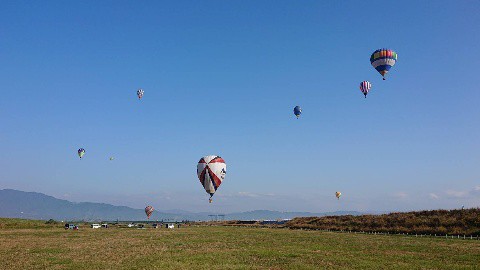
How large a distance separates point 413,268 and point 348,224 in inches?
2348

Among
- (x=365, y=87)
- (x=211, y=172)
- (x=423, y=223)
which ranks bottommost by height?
(x=423, y=223)

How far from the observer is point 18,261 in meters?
26.2

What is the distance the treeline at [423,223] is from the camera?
58.8 metres

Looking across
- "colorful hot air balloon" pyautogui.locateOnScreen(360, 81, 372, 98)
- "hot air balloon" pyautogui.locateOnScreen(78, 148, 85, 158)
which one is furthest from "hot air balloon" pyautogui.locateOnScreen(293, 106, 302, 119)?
"hot air balloon" pyautogui.locateOnScreen(78, 148, 85, 158)

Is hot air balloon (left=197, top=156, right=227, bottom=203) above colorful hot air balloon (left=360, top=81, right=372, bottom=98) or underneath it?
underneath

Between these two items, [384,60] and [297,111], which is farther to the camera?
[297,111]

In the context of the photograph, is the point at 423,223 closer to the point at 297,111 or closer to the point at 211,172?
the point at 211,172

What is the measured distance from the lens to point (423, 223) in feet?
218

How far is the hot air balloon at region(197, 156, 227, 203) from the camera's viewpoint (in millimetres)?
61656

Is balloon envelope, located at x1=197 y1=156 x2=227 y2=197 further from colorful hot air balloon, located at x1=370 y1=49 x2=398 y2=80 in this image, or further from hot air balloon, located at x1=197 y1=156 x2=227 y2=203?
colorful hot air balloon, located at x1=370 y1=49 x2=398 y2=80

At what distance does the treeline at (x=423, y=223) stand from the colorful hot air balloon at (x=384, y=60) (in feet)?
92.4

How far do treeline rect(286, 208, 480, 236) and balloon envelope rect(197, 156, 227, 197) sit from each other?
28.7 meters

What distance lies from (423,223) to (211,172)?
125 feet

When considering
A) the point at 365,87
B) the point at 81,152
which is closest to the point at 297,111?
the point at 365,87
